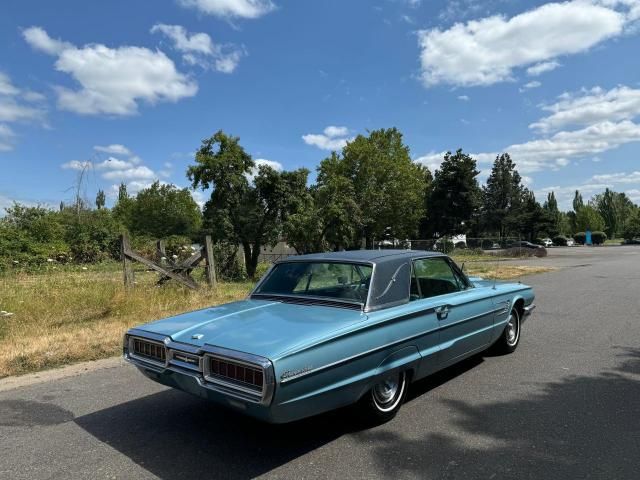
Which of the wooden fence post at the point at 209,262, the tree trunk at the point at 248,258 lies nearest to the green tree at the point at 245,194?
the tree trunk at the point at 248,258

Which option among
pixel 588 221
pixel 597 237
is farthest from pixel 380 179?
pixel 588 221

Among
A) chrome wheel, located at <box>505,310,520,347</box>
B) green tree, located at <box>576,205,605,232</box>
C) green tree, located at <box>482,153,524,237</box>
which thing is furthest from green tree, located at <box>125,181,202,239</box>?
green tree, located at <box>576,205,605,232</box>

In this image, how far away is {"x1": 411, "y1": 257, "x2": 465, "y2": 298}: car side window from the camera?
16.1 feet

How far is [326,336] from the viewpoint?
3518 millimetres

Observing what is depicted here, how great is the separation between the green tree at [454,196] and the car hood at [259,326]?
5267 centimetres

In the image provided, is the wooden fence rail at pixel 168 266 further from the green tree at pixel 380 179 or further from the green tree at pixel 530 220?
the green tree at pixel 530 220

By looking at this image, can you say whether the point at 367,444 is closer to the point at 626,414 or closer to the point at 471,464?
the point at 471,464

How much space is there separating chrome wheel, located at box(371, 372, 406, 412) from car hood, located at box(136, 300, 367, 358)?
64 cm

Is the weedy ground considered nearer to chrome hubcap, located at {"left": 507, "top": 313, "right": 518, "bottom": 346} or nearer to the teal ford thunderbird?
the teal ford thunderbird

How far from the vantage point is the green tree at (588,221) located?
316 ft

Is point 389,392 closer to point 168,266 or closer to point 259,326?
point 259,326

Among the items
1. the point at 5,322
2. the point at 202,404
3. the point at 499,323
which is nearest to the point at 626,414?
the point at 499,323

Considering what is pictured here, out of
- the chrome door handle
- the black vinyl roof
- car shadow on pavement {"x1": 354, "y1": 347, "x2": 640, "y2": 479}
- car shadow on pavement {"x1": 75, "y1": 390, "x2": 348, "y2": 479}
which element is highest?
the black vinyl roof

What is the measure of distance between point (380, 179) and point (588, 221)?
6843 cm
